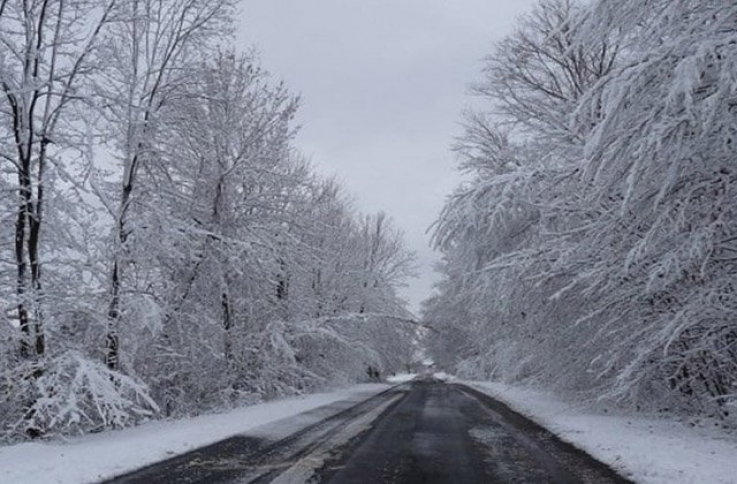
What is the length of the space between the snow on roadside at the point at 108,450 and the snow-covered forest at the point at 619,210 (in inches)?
277

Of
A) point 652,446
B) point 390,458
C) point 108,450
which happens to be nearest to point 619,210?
point 652,446

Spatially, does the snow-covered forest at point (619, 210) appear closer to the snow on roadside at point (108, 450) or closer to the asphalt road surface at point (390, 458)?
the asphalt road surface at point (390, 458)

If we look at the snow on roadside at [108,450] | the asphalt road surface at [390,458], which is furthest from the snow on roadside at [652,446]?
the snow on roadside at [108,450]

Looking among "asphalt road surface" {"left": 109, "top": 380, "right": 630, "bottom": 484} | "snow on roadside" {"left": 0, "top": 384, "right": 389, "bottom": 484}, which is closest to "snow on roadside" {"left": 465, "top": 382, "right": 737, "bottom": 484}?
"asphalt road surface" {"left": 109, "top": 380, "right": 630, "bottom": 484}

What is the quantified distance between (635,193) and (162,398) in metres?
14.4

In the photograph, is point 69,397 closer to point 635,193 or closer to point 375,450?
point 375,450

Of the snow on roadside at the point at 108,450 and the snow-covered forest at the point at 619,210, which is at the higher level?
the snow-covered forest at the point at 619,210

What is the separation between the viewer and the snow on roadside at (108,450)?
774cm

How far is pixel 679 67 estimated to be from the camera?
782cm

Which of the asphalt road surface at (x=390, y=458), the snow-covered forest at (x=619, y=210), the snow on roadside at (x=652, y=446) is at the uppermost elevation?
the snow-covered forest at (x=619, y=210)

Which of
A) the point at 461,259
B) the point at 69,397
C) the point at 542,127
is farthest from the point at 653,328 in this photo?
the point at 69,397

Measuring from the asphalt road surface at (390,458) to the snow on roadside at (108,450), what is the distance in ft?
1.36

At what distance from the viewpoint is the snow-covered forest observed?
873 centimetres

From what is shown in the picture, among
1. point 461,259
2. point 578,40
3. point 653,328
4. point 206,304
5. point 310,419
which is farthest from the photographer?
point 206,304
